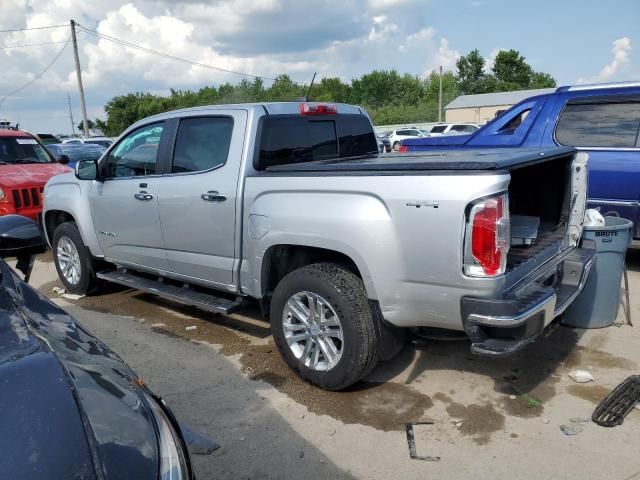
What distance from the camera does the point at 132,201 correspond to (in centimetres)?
506

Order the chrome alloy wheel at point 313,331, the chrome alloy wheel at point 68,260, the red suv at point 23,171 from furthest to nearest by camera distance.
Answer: the red suv at point 23,171 < the chrome alloy wheel at point 68,260 < the chrome alloy wheel at point 313,331

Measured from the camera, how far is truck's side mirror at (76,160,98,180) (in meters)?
5.45

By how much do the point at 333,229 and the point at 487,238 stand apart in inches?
37.7

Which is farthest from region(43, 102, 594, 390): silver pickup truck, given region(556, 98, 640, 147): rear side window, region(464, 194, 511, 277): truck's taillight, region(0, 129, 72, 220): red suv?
region(0, 129, 72, 220): red suv

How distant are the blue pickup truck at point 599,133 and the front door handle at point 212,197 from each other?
3.80 metres

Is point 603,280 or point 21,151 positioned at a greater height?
point 21,151

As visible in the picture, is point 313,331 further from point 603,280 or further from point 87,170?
point 87,170

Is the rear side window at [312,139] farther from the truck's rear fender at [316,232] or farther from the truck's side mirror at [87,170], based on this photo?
the truck's side mirror at [87,170]

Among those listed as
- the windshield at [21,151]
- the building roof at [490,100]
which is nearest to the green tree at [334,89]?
the building roof at [490,100]

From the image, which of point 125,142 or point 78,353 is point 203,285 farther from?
point 78,353

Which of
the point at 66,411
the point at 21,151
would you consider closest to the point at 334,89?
the point at 21,151

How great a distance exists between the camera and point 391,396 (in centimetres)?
370

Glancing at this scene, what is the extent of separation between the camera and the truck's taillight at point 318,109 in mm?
4534

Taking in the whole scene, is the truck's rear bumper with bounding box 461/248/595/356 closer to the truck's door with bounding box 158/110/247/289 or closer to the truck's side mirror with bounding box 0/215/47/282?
the truck's door with bounding box 158/110/247/289
